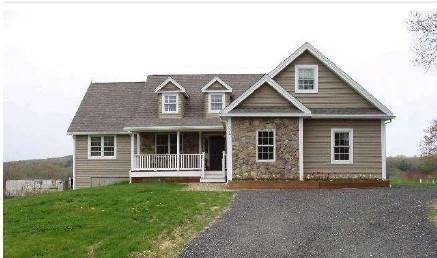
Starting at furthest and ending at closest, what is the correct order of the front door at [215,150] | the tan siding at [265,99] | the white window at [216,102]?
the front door at [215,150]
the white window at [216,102]
the tan siding at [265,99]

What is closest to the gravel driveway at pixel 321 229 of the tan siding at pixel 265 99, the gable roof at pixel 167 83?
the tan siding at pixel 265 99

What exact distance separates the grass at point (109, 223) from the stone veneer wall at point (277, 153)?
3.37 metres

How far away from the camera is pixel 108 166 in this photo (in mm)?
30594

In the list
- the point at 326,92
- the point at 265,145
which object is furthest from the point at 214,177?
the point at 326,92

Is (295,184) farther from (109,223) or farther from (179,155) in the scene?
(109,223)

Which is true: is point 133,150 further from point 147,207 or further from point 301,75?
point 147,207

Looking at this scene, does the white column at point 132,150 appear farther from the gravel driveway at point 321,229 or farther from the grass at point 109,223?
the gravel driveway at point 321,229

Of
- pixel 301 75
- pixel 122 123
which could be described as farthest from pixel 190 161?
pixel 301 75

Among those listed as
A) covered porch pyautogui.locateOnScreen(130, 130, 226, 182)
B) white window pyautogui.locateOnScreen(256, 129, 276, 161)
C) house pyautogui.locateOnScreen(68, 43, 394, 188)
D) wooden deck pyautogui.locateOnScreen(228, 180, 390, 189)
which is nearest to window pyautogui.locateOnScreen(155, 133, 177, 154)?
covered porch pyautogui.locateOnScreen(130, 130, 226, 182)

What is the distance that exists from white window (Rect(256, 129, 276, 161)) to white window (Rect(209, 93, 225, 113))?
6.54m

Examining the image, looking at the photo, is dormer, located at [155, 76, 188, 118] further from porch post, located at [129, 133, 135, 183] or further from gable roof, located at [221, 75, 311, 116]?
gable roof, located at [221, 75, 311, 116]

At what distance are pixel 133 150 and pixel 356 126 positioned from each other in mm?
11942

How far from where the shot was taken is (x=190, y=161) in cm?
2841

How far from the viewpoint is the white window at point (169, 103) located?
29875 millimetres
